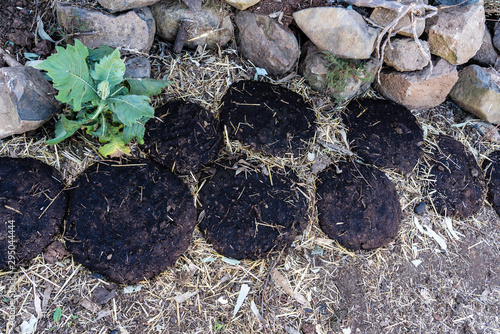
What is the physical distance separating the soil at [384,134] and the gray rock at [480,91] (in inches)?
24.6

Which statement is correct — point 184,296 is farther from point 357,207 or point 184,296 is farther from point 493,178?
point 493,178

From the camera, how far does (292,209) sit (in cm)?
275

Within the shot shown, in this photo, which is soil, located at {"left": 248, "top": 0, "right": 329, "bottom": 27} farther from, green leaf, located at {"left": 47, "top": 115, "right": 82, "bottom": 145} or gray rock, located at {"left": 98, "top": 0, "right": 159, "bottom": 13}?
green leaf, located at {"left": 47, "top": 115, "right": 82, "bottom": 145}

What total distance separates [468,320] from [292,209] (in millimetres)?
1622

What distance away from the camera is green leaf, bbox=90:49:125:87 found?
7.59 feet

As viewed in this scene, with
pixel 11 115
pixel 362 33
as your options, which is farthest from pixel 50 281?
pixel 362 33

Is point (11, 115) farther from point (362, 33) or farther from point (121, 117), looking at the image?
point (362, 33)

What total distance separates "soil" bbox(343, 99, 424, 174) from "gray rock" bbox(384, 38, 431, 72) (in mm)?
370

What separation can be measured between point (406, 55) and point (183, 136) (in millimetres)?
1989

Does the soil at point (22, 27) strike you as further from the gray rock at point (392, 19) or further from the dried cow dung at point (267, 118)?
the gray rock at point (392, 19)

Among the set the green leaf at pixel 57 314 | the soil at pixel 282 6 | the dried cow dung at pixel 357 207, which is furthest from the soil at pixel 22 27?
the dried cow dung at pixel 357 207

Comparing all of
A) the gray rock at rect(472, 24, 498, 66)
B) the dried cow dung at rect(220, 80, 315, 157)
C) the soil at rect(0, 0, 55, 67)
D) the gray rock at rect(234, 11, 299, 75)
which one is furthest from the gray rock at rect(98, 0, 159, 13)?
the gray rock at rect(472, 24, 498, 66)

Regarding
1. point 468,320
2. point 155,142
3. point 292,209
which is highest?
point 155,142

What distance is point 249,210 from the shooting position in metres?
2.67
